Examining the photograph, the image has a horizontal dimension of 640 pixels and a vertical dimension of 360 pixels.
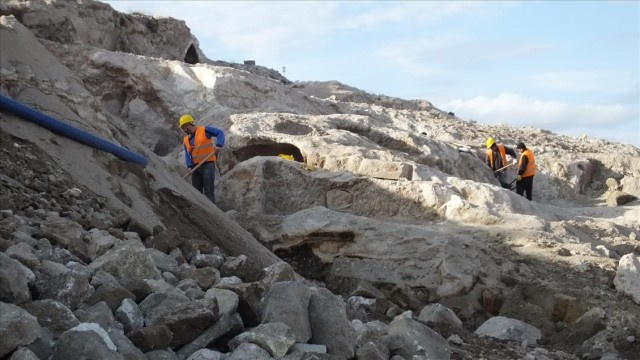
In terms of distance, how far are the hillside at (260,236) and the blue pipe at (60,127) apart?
0.07 ft

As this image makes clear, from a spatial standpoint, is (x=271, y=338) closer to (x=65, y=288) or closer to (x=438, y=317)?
(x=65, y=288)

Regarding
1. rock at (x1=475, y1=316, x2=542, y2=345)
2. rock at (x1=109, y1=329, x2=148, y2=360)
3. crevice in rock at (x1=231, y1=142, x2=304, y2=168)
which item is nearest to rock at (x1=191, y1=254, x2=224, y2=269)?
rock at (x1=109, y1=329, x2=148, y2=360)

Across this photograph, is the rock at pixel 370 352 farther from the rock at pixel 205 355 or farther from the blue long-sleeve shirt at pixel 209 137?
the blue long-sleeve shirt at pixel 209 137

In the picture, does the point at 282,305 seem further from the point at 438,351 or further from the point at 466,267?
the point at 466,267

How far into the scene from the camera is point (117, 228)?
4.89 meters

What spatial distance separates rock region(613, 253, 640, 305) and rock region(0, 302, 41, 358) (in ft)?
17.1

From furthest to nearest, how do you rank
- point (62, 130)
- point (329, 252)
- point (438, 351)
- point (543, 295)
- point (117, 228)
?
point (329, 252), point (543, 295), point (62, 130), point (117, 228), point (438, 351)

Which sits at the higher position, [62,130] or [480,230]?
[62,130]

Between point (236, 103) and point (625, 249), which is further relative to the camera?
point (236, 103)

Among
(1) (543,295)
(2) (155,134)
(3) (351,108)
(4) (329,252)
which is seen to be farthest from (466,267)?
(3) (351,108)

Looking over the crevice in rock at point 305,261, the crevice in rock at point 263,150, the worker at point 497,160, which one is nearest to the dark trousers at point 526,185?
the worker at point 497,160

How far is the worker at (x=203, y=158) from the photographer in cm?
865

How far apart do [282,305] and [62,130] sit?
2651 millimetres

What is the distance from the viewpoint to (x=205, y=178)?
28.5 feet
